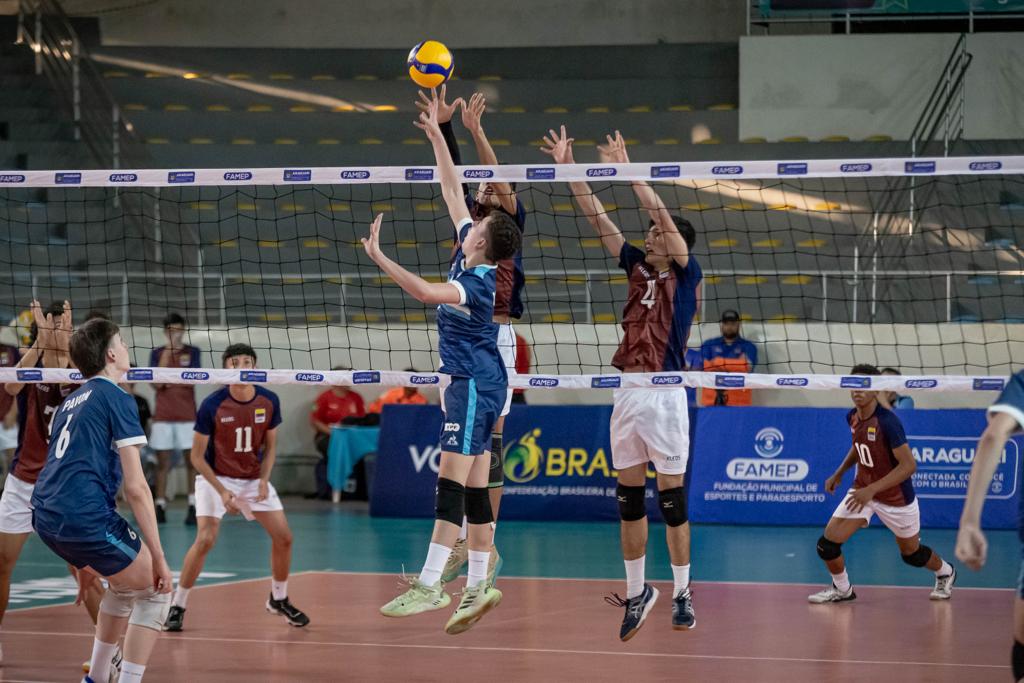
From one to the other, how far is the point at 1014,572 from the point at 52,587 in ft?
26.4

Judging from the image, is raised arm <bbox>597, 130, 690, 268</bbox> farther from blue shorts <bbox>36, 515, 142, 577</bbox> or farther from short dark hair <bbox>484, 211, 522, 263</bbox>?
blue shorts <bbox>36, 515, 142, 577</bbox>

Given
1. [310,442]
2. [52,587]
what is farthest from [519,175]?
[310,442]

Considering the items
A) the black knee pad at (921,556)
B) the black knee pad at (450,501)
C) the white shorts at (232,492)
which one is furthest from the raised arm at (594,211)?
the black knee pad at (921,556)

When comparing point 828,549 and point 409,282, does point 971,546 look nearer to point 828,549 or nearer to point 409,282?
point 409,282

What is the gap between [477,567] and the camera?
20.7 feet

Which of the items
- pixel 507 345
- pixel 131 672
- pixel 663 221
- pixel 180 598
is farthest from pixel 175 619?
pixel 663 221

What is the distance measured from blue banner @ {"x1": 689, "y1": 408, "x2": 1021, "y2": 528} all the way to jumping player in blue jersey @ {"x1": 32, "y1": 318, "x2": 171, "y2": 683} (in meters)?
9.03

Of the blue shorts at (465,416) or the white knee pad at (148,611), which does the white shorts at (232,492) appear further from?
the white knee pad at (148,611)

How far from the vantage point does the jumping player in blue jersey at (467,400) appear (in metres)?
6.09

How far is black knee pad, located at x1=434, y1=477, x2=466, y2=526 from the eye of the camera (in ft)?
20.2

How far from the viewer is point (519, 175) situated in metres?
7.18

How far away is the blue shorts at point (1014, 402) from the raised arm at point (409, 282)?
7.83ft

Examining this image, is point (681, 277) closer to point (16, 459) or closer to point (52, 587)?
point (16, 459)

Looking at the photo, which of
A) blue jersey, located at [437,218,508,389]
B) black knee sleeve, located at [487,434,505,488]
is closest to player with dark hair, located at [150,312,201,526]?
black knee sleeve, located at [487,434,505,488]
